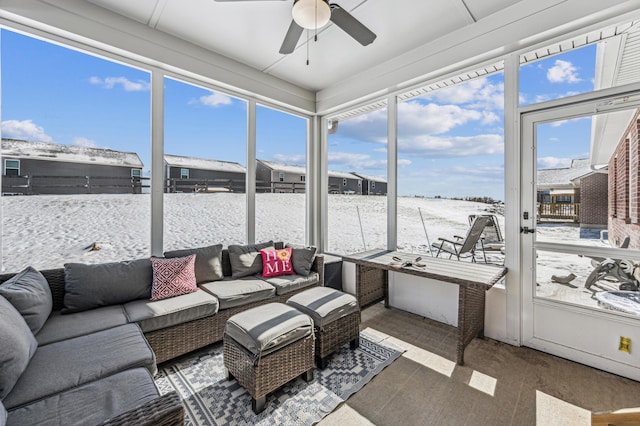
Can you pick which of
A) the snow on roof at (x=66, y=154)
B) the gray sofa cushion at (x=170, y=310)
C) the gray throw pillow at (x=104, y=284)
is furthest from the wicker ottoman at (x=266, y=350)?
the snow on roof at (x=66, y=154)

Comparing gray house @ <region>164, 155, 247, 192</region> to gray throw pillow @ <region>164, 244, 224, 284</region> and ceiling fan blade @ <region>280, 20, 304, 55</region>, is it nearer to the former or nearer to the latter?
gray throw pillow @ <region>164, 244, 224, 284</region>

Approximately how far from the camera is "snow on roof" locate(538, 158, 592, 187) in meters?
2.41

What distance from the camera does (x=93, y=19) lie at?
2.57m

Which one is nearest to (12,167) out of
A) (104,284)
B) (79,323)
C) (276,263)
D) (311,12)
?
(104,284)

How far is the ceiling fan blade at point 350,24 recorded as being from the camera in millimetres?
2055

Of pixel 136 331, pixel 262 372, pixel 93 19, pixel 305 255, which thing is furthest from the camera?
pixel 305 255

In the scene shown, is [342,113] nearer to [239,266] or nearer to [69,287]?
[239,266]

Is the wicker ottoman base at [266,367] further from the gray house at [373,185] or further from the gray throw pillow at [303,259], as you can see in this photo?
the gray house at [373,185]

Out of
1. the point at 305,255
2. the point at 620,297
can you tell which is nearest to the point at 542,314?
the point at 620,297

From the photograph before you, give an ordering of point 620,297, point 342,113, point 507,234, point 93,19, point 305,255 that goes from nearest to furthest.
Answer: point 620,297 < point 93,19 < point 507,234 < point 305,255 < point 342,113

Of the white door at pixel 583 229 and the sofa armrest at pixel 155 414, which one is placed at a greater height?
the white door at pixel 583 229

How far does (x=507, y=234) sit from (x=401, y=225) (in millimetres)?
1242

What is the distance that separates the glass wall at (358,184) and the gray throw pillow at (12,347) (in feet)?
11.3

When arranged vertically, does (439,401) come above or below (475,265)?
below
